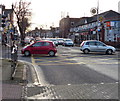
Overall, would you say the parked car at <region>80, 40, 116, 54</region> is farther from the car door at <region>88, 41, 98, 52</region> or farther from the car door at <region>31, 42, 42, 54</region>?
the car door at <region>31, 42, 42, 54</region>

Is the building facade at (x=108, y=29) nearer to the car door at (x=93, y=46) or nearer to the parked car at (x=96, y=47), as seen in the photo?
the parked car at (x=96, y=47)

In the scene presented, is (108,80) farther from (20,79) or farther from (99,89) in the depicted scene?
(20,79)

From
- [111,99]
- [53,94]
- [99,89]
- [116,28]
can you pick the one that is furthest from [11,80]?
[116,28]

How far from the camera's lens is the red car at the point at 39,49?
21.8 metres

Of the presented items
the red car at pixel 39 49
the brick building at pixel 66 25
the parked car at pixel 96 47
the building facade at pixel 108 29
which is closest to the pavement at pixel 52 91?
the red car at pixel 39 49

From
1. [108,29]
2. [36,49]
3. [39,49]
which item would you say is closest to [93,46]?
[39,49]

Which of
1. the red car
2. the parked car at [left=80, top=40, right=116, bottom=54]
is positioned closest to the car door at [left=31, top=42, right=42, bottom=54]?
the red car

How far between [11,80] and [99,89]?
360cm

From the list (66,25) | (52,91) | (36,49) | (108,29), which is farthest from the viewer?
(66,25)

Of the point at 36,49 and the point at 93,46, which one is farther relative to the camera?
the point at 93,46

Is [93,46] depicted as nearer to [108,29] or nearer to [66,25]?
[108,29]

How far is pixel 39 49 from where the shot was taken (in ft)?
71.8

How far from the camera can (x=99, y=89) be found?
8070mm

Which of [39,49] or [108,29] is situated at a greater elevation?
[108,29]
